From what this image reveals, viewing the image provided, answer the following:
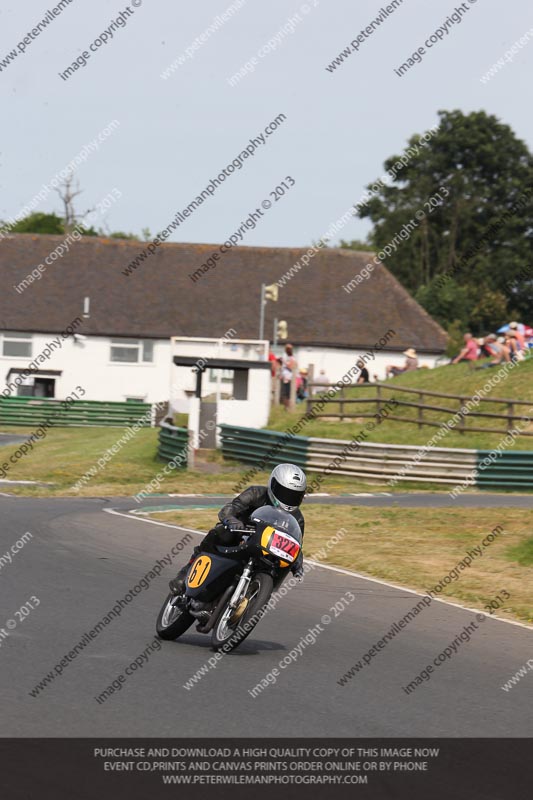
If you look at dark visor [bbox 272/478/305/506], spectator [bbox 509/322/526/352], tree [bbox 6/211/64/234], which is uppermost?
tree [bbox 6/211/64/234]

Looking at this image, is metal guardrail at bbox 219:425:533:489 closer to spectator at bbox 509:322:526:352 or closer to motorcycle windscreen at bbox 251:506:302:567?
spectator at bbox 509:322:526:352

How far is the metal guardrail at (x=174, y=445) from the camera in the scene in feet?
96.2

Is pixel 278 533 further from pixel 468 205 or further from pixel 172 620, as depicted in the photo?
pixel 468 205

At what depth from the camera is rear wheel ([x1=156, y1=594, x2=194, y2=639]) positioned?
9.46 m

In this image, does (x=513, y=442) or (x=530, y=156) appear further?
(x=530, y=156)

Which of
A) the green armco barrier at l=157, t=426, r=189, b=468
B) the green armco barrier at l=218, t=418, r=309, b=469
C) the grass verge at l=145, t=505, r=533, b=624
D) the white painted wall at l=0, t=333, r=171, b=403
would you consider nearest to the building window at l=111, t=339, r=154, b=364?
the white painted wall at l=0, t=333, r=171, b=403

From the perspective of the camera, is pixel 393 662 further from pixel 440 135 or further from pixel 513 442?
pixel 440 135

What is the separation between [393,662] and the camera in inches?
368

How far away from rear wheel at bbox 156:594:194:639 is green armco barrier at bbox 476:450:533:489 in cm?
1828

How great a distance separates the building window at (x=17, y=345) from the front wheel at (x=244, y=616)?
48.8 meters

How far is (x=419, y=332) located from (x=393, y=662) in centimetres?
5042

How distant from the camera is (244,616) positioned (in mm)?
8977
